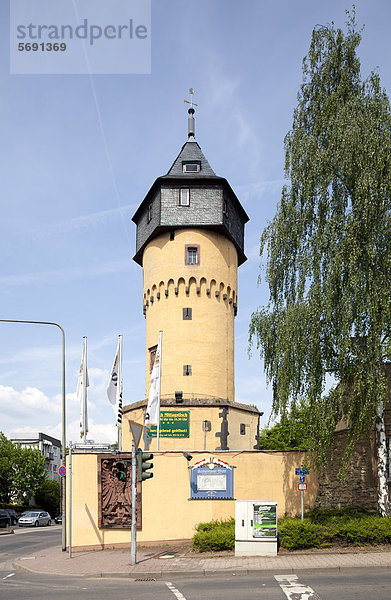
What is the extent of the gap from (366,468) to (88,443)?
10.8m

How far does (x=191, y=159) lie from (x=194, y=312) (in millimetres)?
9533

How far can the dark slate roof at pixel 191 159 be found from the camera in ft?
124

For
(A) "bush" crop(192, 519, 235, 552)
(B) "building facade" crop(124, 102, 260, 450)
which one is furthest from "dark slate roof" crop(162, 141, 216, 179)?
(A) "bush" crop(192, 519, 235, 552)

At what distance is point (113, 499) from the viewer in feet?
80.4

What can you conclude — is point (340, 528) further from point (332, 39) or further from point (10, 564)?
point (332, 39)

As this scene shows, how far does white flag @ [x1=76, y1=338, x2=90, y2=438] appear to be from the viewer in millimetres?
27203

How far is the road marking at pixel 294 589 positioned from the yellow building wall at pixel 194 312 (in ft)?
61.0

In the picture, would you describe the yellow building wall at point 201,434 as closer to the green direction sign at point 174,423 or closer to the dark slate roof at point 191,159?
the green direction sign at point 174,423

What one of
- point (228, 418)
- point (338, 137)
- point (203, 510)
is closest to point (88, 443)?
point (203, 510)

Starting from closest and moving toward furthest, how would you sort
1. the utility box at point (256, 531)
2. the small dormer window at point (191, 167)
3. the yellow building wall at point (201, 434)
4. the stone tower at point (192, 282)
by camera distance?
the utility box at point (256, 531) < the yellow building wall at point (201, 434) < the stone tower at point (192, 282) < the small dormer window at point (191, 167)

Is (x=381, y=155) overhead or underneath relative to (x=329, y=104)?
underneath

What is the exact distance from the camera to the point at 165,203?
36750mm

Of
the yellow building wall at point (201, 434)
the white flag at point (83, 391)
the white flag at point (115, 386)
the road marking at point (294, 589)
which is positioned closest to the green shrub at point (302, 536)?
the road marking at point (294, 589)

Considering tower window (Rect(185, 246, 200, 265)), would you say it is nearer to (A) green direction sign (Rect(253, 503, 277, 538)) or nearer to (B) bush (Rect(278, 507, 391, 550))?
(B) bush (Rect(278, 507, 391, 550))
